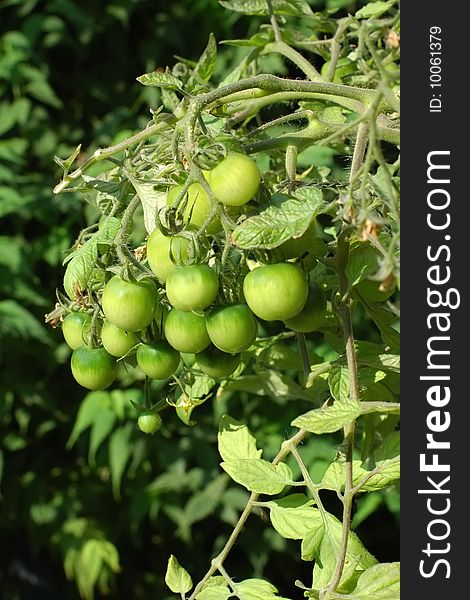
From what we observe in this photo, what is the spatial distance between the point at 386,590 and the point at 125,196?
371mm

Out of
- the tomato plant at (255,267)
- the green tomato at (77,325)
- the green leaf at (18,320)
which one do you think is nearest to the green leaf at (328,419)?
the tomato plant at (255,267)

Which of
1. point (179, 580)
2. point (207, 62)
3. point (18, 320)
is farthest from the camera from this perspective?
point (18, 320)

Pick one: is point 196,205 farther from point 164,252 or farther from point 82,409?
point 82,409

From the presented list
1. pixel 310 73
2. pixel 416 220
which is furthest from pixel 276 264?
pixel 310 73

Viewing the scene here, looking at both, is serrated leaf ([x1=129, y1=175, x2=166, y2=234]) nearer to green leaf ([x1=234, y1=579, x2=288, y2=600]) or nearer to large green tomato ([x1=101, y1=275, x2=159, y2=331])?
large green tomato ([x1=101, y1=275, x2=159, y2=331])

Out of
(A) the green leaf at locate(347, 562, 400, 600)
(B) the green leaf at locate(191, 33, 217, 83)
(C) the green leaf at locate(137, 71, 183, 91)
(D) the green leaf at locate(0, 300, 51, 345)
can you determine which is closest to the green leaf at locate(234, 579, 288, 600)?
(A) the green leaf at locate(347, 562, 400, 600)

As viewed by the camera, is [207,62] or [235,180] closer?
[235,180]

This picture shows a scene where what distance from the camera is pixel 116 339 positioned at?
0.70 m

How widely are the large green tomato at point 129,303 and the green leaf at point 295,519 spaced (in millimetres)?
225

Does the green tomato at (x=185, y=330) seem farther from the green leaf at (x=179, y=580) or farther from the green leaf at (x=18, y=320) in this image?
the green leaf at (x=18, y=320)

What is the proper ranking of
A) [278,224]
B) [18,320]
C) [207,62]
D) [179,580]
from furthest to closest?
1. [18,320]
2. [207,62]
3. [179,580]
4. [278,224]

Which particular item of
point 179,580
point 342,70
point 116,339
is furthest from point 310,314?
point 342,70

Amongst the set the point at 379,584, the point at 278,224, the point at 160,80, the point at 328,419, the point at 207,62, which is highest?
the point at 207,62

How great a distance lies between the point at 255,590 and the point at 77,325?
28 centimetres
